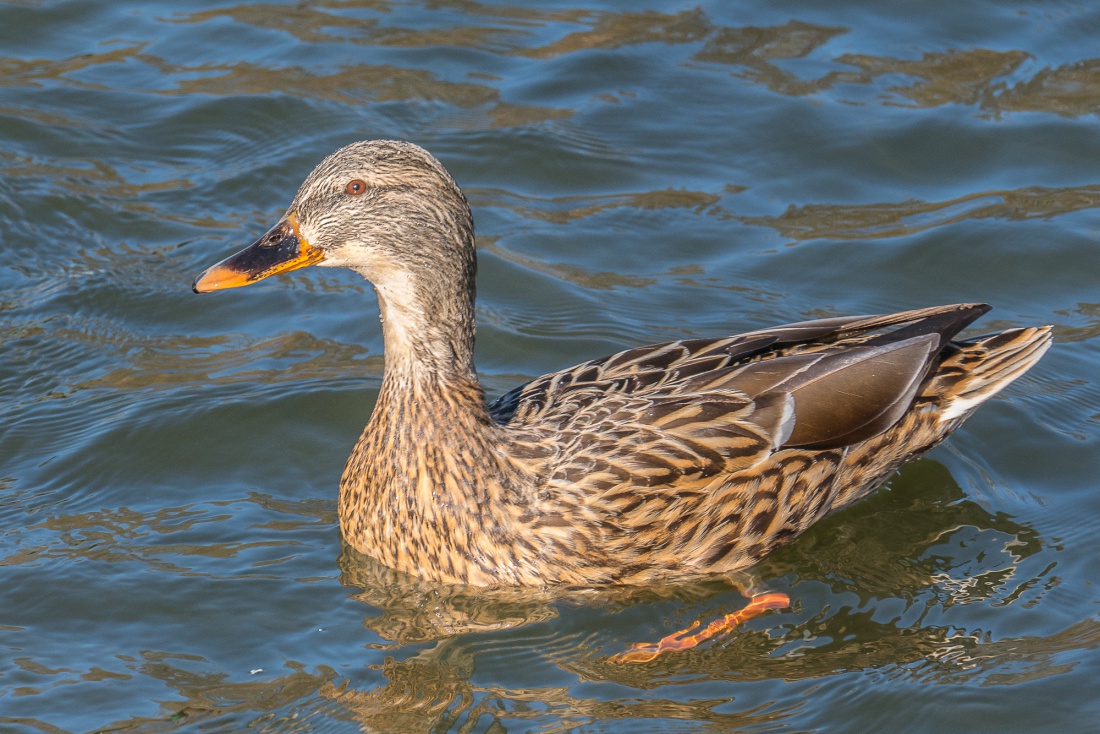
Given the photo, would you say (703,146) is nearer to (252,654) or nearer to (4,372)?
(4,372)

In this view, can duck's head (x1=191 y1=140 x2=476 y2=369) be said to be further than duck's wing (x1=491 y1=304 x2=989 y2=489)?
No

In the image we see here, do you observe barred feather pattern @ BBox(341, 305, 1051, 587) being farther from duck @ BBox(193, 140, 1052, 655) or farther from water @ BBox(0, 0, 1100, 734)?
water @ BBox(0, 0, 1100, 734)

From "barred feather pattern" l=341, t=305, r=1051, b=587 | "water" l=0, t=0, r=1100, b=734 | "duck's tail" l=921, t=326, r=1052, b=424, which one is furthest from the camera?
"duck's tail" l=921, t=326, r=1052, b=424

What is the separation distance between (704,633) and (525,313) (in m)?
3.44

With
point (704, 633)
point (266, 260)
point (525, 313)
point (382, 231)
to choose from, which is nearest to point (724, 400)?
point (704, 633)

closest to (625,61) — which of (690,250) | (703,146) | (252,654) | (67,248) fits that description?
(703,146)

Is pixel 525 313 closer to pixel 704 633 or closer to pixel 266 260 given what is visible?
pixel 266 260

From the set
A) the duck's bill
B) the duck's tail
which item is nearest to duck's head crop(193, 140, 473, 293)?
the duck's bill

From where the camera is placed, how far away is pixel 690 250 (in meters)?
10.5

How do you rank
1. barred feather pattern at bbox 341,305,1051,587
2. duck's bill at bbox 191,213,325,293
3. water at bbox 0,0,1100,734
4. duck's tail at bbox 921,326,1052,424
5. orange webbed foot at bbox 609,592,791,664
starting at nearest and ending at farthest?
water at bbox 0,0,1100,734
orange webbed foot at bbox 609,592,791,664
duck's bill at bbox 191,213,325,293
barred feather pattern at bbox 341,305,1051,587
duck's tail at bbox 921,326,1052,424

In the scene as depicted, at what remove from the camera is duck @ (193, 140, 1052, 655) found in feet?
23.0

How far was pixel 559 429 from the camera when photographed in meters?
7.30

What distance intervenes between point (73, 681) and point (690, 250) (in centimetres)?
552

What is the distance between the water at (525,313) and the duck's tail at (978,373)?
2.01ft
